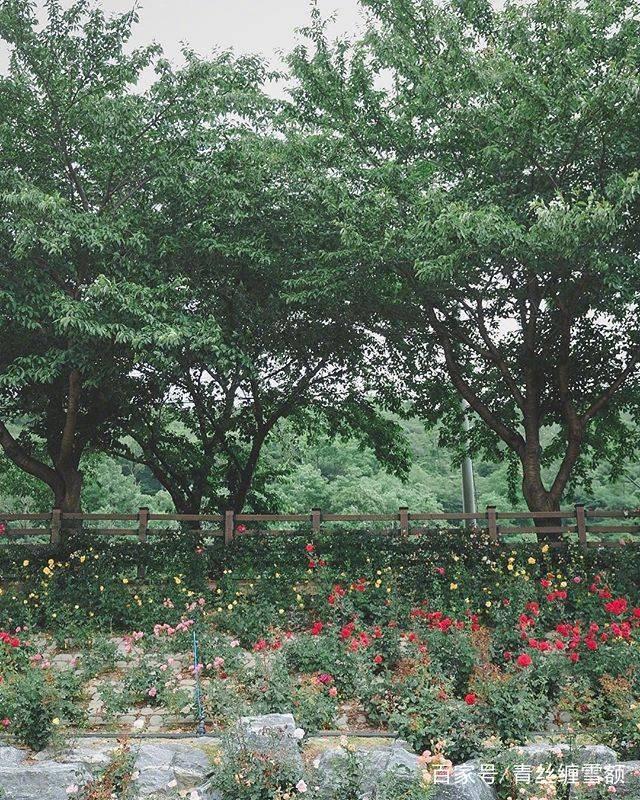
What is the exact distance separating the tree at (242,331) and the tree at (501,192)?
0.81 m

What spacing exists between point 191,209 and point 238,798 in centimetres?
827

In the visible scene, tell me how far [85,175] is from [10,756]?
27.8ft

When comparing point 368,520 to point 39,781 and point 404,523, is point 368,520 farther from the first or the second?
point 39,781

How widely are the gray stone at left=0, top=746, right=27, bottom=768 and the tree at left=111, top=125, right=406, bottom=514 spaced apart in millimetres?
5344

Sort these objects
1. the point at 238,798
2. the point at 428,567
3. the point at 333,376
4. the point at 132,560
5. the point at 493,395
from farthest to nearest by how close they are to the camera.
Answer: the point at 333,376, the point at 493,395, the point at 132,560, the point at 428,567, the point at 238,798

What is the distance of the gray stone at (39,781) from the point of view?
4914 millimetres

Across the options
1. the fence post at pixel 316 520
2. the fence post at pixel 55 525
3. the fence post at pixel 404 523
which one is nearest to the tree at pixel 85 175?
the fence post at pixel 55 525

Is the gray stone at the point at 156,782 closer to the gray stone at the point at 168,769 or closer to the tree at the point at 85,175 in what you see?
the gray stone at the point at 168,769

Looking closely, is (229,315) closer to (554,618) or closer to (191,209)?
(191,209)

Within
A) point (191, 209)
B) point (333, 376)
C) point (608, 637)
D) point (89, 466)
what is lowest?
point (608, 637)

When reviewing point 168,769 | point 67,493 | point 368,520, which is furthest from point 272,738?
point 67,493

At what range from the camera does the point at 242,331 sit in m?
11.9

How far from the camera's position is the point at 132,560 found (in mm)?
11219

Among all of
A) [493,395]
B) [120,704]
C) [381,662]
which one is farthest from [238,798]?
[493,395]
